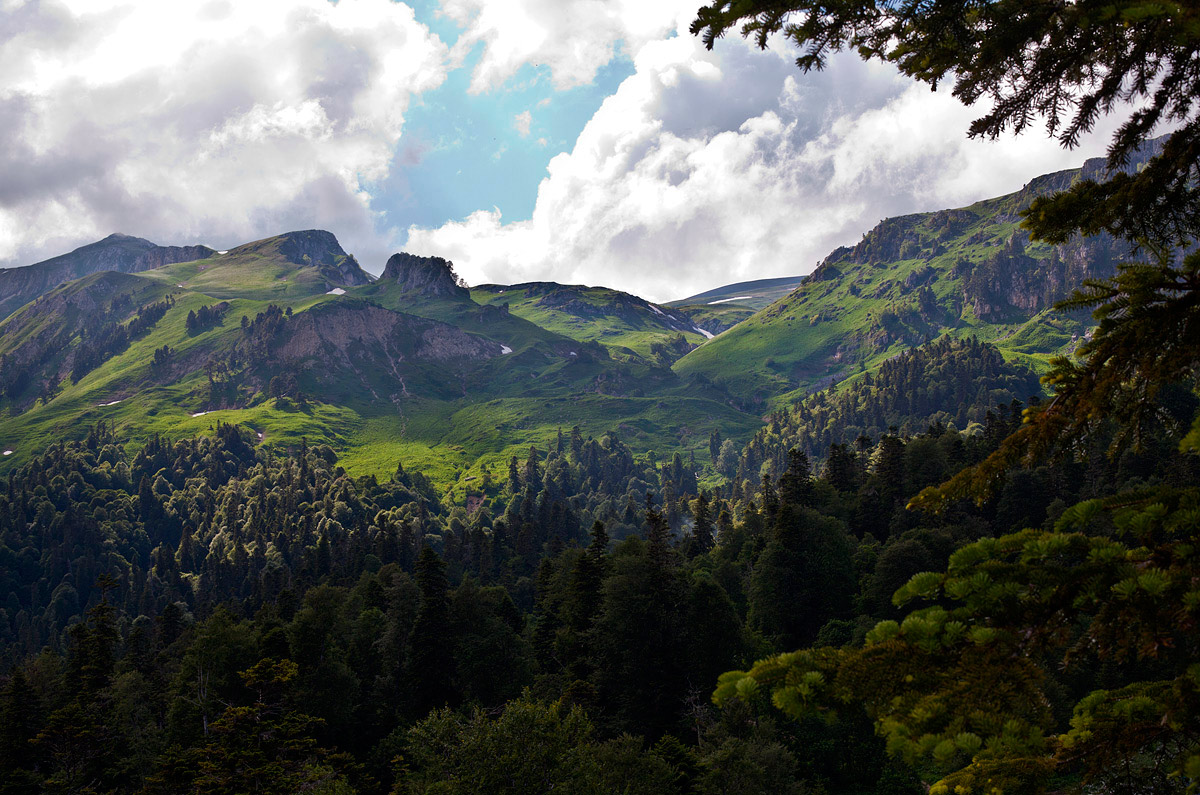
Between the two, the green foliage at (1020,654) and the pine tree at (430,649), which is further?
the pine tree at (430,649)

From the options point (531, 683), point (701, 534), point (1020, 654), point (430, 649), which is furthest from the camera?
point (701, 534)

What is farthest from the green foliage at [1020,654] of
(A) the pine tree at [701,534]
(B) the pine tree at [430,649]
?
(A) the pine tree at [701,534]

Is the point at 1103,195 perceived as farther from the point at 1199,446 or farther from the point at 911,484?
the point at 911,484

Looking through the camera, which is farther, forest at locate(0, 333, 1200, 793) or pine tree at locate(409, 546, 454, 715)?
pine tree at locate(409, 546, 454, 715)

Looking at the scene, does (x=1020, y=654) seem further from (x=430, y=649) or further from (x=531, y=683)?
(x=531, y=683)

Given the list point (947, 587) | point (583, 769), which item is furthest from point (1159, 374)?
point (583, 769)

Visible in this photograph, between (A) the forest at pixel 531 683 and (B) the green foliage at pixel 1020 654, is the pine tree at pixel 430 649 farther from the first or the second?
(B) the green foliage at pixel 1020 654

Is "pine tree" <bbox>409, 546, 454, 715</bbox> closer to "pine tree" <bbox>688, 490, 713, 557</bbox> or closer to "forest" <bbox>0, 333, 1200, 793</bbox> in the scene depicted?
"forest" <bbox>0, 333, 1200, 793</bbox>

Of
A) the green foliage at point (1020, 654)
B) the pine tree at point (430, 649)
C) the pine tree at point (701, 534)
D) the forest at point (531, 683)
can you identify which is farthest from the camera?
the pine tree at point (701, 534)

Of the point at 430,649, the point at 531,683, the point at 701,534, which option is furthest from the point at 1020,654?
the point at 701,534

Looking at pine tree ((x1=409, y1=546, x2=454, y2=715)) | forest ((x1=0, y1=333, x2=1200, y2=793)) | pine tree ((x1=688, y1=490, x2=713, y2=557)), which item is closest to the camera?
forest ((x1=0, y1=333, x2=1200, y2=793))

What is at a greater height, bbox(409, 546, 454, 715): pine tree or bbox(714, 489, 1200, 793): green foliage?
bbox(714, 489, 1200, 793): green foliage

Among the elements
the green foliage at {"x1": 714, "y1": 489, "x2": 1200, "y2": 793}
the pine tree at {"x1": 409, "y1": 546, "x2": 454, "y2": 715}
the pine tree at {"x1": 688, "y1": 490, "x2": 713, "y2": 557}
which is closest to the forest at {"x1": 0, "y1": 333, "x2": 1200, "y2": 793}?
the pine tree at {"x1": 409, "y1": 546, "x2": 454, "y2": 715}

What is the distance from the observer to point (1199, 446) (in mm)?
9633
